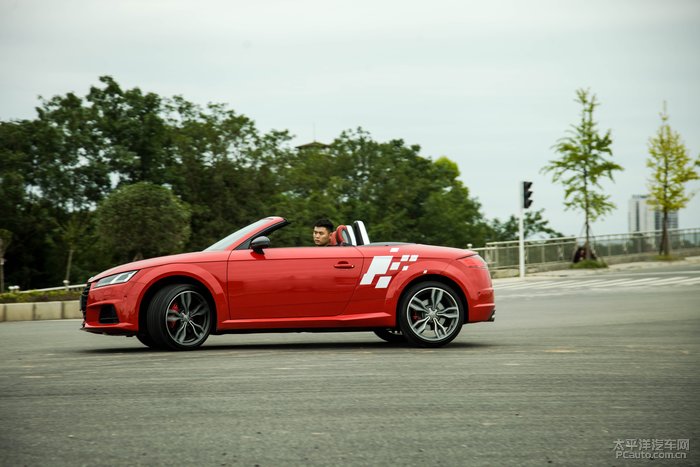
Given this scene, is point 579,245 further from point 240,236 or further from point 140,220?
point 240,236

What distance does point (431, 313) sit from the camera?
10.7m

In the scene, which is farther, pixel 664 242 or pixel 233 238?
pixel 664 242

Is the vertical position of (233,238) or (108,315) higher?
(233,238)

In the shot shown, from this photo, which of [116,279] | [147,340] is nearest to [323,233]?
[147,340]

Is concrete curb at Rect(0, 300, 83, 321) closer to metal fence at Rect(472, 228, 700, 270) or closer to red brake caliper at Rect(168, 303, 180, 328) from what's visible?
red brake caliper at Rect(168, 303, 180, 328)

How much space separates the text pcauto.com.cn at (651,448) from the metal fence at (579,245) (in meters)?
35.3

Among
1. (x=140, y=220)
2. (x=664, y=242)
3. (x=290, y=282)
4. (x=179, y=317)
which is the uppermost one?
(x=140, y=220)

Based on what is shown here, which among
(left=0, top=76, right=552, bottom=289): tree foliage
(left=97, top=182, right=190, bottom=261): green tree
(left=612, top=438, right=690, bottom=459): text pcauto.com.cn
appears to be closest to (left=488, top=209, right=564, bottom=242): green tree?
(left=0, top=76, right=552, bottom=289): tree foliage

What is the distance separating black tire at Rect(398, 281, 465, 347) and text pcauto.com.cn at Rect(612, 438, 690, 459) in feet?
17.0

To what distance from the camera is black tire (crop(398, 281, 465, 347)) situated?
10.6 metres

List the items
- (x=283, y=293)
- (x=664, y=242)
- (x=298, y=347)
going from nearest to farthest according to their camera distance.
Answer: (x=283, y=293)
(x=298, y=347)
(x=664, y=242)

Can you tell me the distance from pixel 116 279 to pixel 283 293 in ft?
5.67

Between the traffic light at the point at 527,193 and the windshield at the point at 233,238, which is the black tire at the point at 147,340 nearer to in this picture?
the windshield at the point at 233,238

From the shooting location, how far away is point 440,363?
9.02 meters
